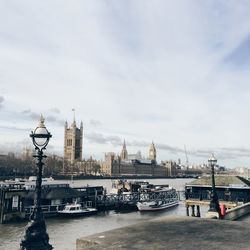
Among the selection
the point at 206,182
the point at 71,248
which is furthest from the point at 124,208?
the point at 71,248

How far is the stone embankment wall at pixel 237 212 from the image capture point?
74.7 ft

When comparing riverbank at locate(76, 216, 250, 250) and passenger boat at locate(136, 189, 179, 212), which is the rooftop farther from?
riverbank at locate(76, 216, 250, 250)

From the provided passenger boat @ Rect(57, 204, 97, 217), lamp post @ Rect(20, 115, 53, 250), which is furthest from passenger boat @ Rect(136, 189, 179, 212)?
lamp post @ Rect(20, 115, 53, 250)

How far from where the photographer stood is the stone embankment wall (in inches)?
897

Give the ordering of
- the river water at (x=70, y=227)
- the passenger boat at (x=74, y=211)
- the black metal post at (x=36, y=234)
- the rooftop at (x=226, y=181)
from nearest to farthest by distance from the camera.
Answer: the black metal post at (x=36, y=234) < the river water at (x=70, y=227) < the rooftop at (x=226, y=181) < the passenger boat at (x=74, y=211)

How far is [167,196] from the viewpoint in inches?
2990

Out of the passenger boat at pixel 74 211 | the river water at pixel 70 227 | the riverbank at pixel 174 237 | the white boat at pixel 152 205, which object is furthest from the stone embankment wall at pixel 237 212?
the white boat at pixel 152 205

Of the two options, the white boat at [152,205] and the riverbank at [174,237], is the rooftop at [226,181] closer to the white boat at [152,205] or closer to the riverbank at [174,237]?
the white boat at [152,205]

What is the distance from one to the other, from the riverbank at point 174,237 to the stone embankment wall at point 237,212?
305 inches

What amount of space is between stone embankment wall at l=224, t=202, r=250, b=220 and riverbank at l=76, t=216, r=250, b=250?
7.74 metres

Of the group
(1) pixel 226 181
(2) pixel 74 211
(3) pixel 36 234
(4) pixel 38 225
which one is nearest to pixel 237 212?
(4) pixel 38 225

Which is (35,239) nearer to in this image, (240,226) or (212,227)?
(212,227)

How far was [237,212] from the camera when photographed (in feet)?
79.9

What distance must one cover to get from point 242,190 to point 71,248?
28629 mm
